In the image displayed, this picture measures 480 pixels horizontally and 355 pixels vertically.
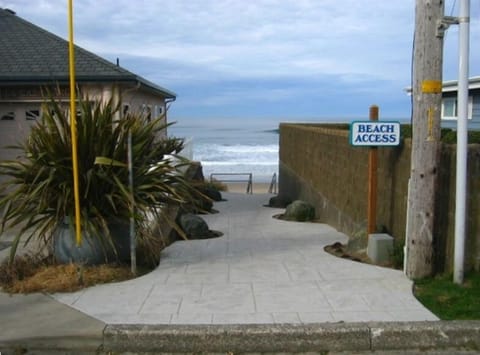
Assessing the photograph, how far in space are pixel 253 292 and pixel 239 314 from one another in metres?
0.72

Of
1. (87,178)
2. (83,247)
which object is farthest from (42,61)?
(83,247)

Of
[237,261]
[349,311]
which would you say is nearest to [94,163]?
[237,261]

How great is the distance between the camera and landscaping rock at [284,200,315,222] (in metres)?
12.4

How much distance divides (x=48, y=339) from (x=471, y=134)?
6615mm

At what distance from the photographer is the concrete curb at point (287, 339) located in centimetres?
464

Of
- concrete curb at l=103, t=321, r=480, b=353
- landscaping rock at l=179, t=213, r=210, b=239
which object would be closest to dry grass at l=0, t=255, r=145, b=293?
concrete curb at l=103, t=321, r=480, b=353

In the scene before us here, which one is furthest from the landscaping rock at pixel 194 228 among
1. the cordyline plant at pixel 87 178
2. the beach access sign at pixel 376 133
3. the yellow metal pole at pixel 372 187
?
the beach access sign at pixel 376 133

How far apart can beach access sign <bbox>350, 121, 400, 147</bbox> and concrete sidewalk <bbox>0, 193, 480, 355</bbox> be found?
1.52 meters

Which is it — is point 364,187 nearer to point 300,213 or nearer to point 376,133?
point 376,133

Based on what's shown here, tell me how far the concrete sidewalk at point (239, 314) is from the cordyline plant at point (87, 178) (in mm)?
849

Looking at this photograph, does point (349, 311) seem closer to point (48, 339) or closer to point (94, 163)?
point (48, 339)

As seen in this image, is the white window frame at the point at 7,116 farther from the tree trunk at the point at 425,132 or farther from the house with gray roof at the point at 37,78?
the tree trunk at the point at 425,132

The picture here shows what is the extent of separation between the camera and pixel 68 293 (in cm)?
580

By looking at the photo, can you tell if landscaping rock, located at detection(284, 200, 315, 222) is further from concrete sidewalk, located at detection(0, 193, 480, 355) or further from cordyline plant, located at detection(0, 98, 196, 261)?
cordyline plant, located at detection(0, 98, 196, 261)
